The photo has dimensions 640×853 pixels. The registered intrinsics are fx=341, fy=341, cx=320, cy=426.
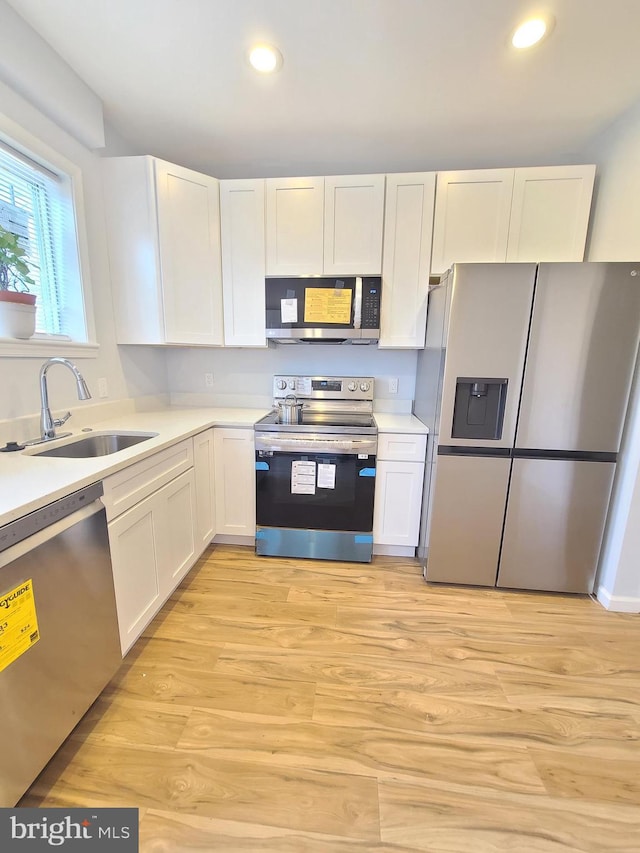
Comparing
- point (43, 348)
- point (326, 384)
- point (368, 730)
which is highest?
point (43, 348)

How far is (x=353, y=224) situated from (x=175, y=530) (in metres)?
2.12

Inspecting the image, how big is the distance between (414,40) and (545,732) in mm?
2816

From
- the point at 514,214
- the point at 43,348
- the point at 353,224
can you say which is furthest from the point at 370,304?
the point at 43,348

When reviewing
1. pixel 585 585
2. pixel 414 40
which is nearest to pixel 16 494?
pixel 414 40

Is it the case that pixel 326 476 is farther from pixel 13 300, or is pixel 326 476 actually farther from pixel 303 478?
pixel 13 300

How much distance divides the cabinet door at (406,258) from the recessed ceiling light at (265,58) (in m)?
0.84

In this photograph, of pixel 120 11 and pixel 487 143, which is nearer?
pixel 120 11

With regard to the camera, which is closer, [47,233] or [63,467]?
[63,467]

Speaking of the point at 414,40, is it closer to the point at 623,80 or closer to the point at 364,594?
the point at 623,80

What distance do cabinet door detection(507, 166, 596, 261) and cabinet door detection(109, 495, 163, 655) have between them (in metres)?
2.54

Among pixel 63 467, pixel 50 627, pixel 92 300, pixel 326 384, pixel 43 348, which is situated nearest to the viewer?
pixel 50 627

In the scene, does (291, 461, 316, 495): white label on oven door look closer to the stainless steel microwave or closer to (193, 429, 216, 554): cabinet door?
(193, 429, 216, 554): cabinet door

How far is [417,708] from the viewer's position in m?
1.32

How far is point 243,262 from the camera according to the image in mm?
2299
